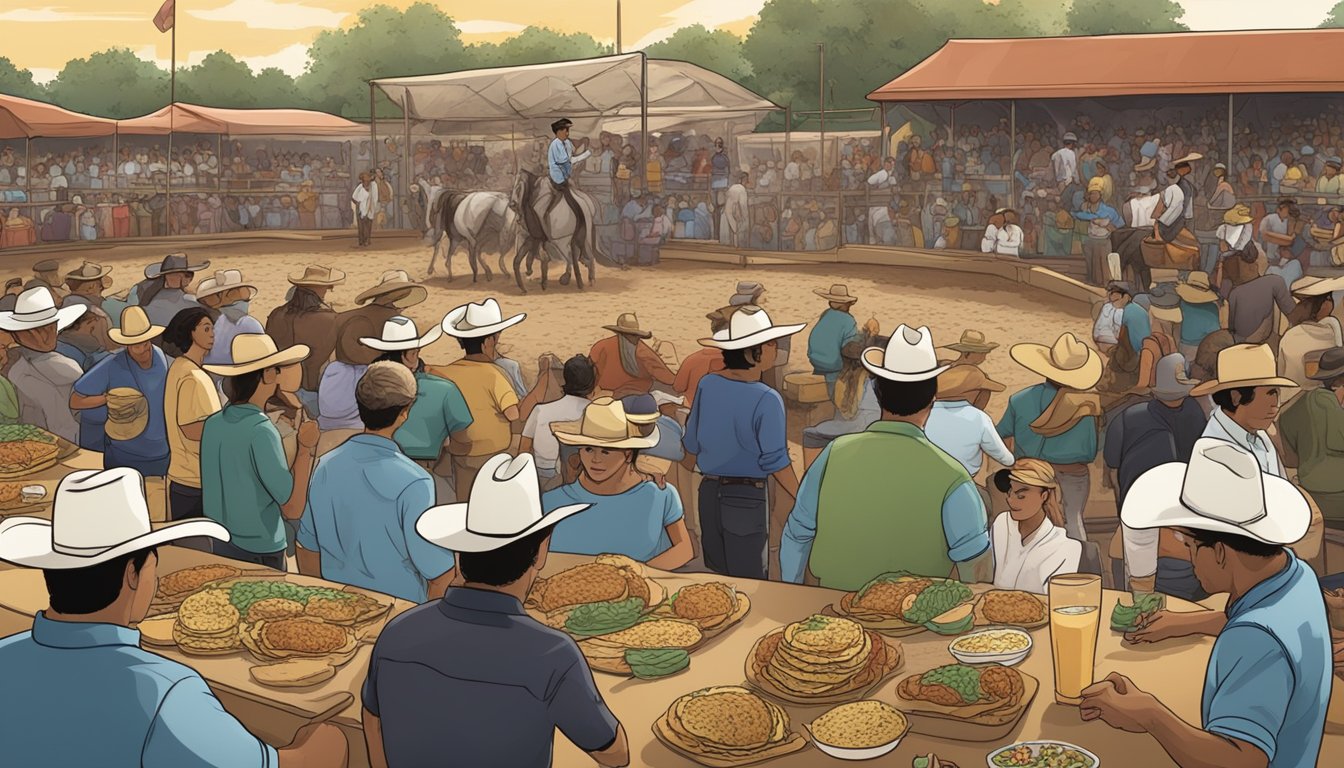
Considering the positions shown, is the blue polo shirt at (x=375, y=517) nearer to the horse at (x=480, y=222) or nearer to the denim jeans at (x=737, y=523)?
the denim jeans at (x=737, y=523)

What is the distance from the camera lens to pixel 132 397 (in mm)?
7160

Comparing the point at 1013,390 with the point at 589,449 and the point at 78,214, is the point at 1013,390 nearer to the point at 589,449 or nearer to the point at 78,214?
the point at 589,449

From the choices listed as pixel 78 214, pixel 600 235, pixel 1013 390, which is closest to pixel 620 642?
pixel 1013 390

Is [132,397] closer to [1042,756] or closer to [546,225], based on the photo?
[1042,756]

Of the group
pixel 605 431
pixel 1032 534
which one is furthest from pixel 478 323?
pixel 1032 534

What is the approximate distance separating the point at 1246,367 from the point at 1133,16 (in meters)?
56.8

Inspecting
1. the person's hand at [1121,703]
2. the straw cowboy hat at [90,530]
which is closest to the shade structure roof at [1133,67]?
the person's hand at [1121,703]

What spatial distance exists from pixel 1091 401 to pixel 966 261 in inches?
657

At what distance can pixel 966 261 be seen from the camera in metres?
23.4

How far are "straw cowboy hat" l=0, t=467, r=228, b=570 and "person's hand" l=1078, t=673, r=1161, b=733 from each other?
230 centimetres

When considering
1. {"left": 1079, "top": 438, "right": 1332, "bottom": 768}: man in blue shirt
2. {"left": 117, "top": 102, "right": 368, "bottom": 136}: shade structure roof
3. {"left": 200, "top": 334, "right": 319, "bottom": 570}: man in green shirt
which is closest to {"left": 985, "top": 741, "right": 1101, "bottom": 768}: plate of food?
{"left": 1079, "top": 438, "right": 1332, "bottom": 768}: man in blue shirt

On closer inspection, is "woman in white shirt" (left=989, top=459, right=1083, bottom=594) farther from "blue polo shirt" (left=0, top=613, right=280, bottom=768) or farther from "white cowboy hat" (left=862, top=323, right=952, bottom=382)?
"blue polo shirt" (left=0, top=613, right=280, bottom=768)

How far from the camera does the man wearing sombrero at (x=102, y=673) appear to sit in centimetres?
311

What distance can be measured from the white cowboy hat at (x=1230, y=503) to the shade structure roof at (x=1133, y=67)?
22.2 meters
